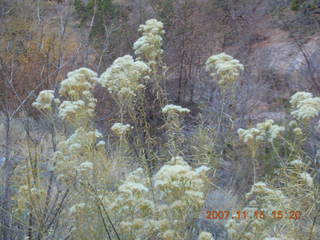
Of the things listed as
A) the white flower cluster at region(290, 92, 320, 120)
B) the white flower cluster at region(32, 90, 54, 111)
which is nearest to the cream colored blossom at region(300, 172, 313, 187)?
the white flower cluster at region(290, 92, 320, 120)

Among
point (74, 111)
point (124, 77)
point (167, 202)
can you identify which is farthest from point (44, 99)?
point (167, 202)

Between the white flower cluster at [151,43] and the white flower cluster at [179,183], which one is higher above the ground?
the white flower cluster at [151,43]

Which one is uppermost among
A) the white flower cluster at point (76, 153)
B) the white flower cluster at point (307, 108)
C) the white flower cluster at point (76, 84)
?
the white flower cluster at point (76, 84)

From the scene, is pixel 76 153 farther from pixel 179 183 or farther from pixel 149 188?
pixel 179 183

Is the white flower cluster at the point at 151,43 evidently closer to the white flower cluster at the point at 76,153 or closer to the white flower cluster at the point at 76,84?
the white flower cluster at the point at 76,84

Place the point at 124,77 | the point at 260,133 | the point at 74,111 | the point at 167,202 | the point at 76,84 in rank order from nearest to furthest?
the point at 167,202
the point at 74,111
the point at 76,84
the point at 124,77
the point at 260,133

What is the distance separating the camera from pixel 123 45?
37.0 feet

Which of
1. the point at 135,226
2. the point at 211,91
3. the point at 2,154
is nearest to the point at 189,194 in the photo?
the point at 135,226

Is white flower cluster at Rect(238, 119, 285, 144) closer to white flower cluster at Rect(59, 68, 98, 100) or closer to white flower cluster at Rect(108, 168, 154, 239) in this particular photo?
white flower cluster at Rect(108, 168, 154, 239)

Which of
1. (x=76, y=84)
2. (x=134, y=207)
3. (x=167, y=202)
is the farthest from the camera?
(x=76, y=84)

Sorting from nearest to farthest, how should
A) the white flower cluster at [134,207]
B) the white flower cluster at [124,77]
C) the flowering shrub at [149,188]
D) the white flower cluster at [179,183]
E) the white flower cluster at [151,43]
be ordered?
the white flower cluster at [179,183] < the flowering shrub at [149,188] < the white flower cluster at [134,207] < the white flower cluster at [124,77] < the white flower cluster at [151,43]

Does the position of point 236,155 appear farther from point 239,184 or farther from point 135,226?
point 135,226

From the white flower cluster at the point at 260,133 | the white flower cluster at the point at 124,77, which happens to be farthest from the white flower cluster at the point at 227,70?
the white flower cluster at the point at 124,77

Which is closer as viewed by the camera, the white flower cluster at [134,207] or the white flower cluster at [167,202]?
the white flower cluster at [167,202]
